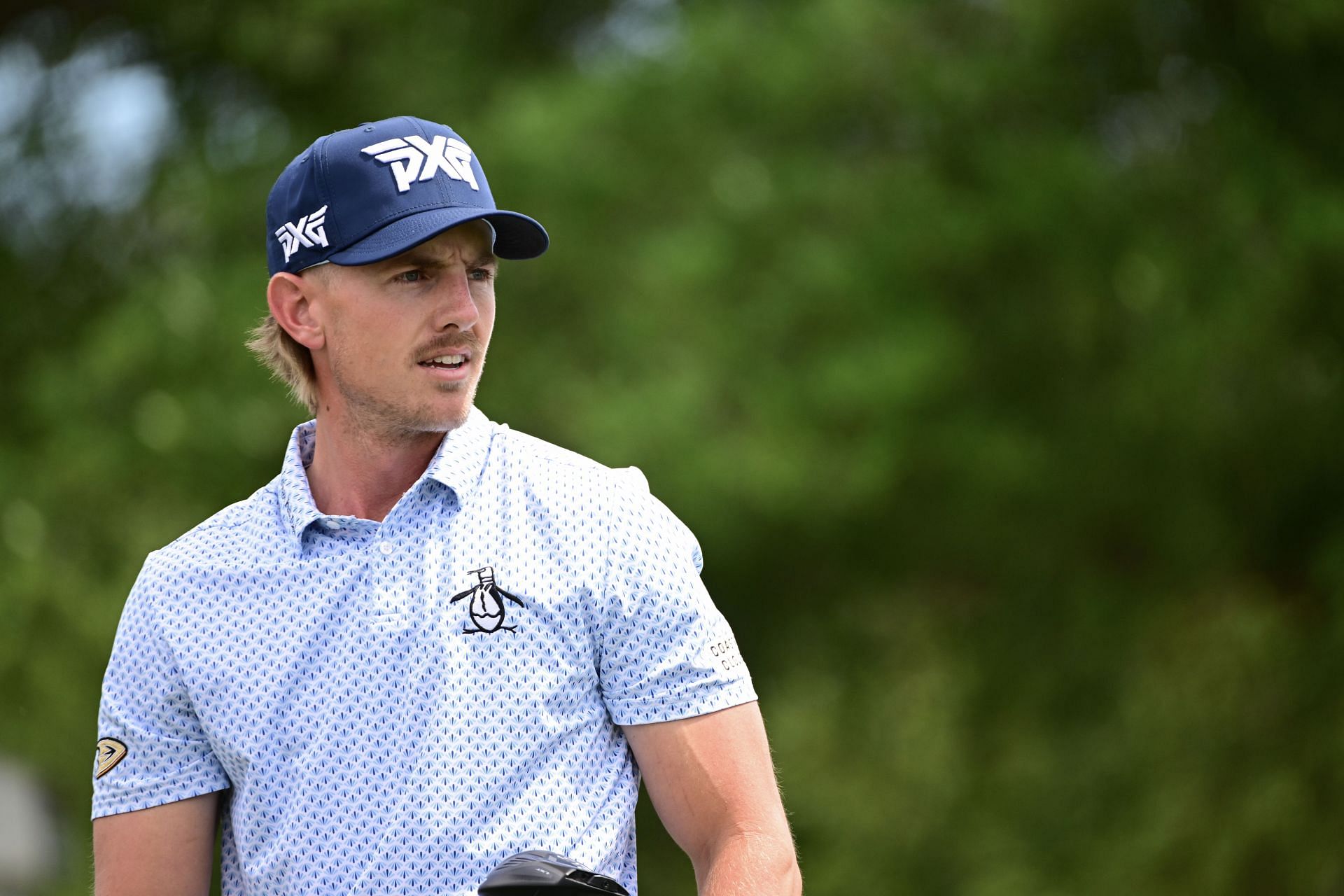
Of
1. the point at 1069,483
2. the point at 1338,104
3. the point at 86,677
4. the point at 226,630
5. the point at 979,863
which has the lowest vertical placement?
the point at 979,863

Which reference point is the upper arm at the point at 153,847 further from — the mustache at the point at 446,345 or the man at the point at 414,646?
the mustache at the point at 446,345

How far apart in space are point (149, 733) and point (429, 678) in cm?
39

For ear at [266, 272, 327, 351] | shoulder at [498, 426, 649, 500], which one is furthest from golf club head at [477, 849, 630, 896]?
ear at [266, 272, 327, 351]

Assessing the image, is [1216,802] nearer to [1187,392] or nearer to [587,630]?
[1187,392]

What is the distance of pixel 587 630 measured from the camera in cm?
218

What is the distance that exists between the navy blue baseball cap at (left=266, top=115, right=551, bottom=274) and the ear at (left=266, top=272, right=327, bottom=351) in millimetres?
23

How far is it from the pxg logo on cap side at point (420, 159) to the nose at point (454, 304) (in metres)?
0.12

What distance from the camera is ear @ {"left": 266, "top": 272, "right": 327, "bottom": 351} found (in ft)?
7.97

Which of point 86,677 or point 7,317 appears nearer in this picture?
point 86,677

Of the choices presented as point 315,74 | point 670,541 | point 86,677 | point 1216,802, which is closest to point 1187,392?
point 1216,802

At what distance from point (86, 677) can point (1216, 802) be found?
5870mm

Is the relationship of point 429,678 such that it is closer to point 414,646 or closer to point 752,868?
point 414,646

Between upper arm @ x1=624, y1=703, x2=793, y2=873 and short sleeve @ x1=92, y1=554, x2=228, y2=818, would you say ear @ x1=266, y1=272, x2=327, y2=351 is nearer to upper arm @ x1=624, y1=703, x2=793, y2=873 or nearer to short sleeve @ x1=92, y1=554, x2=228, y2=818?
short sleeve @ x1=92, y1=554, x2=228, y2=818

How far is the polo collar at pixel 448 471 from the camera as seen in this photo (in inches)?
89.7
